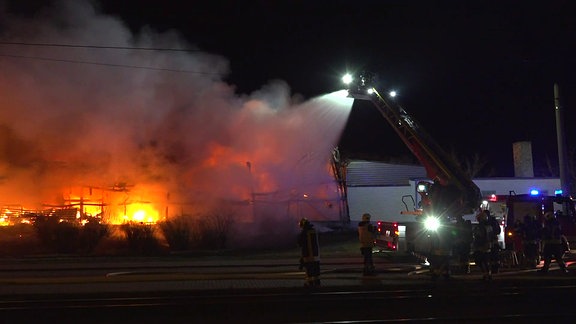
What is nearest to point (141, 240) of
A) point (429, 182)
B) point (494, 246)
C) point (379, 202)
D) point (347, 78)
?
point (347, 78)

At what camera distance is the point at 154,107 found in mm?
21500

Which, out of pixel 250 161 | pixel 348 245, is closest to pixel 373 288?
pixel 348 245

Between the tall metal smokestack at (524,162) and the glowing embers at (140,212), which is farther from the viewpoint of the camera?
the tall metal smokestack at (524,162)

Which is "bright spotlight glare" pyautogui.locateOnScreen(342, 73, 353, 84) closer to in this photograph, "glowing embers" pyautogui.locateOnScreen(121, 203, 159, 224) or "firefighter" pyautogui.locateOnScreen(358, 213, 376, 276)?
"firefighter" pyautogui.locateOnScreen(358, 213, 376, 276)

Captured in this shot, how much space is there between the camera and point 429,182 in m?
14.5

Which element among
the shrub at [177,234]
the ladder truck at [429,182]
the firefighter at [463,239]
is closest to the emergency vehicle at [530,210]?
the ladder truck at [429,182]

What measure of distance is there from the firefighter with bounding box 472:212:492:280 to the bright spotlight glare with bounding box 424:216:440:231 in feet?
2.67

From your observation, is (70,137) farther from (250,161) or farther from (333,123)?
(333,123)

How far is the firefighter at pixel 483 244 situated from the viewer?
11188mm

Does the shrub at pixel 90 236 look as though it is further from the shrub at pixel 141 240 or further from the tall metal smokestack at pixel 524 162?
the tall metal smokestack at pixel 524 162

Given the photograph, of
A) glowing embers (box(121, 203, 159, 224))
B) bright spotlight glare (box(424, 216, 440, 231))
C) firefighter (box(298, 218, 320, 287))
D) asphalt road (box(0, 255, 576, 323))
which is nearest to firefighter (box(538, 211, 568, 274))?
asphalt road (box(0, 255, 576, 323))

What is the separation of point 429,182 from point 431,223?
8.03 feet

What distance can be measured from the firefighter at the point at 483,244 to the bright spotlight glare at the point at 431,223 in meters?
0.81

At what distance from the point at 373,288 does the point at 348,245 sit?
8.76 m
